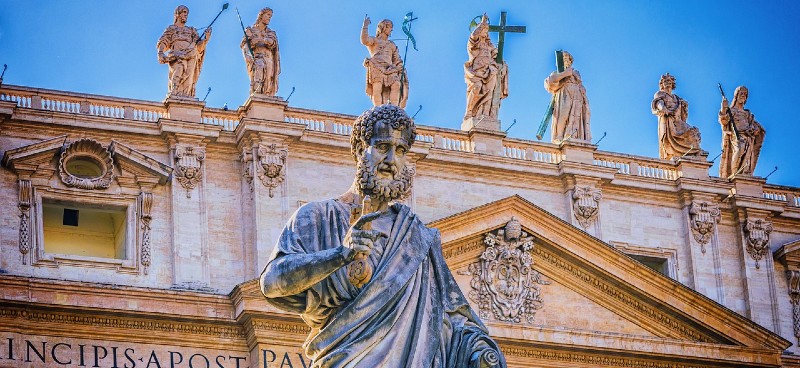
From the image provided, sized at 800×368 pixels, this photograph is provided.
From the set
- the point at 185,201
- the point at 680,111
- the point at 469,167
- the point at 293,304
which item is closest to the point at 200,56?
the point at 185,201

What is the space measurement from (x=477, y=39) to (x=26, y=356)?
9.10 m

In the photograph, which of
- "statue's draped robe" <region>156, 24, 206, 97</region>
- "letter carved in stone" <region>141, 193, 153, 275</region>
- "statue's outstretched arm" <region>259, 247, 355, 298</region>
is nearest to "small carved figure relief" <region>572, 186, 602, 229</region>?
"statue's draped robe" <region>156, 24, 206, 97</region>

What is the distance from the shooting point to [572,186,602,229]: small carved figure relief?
3628cm

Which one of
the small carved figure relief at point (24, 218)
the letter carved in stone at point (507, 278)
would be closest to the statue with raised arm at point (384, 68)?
the letter carved in stone at point (507, 278)

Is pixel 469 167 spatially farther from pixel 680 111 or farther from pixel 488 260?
pixel 680 111

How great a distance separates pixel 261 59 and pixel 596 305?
6.57 metres

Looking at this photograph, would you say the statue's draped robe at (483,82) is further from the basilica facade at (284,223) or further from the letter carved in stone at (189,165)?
the letter carved in stone at (189,165)

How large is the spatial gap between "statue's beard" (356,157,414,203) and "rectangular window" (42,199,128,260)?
23.9 meters

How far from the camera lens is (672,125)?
37.7 metres

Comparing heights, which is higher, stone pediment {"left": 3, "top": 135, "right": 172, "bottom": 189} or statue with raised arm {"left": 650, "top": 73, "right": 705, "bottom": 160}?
statue with raised arm {"left": 650, "top": 73, "right": 705, "bottom": 160}

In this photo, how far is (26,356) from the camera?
31.5m

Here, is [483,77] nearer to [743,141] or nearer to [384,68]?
[384,68]

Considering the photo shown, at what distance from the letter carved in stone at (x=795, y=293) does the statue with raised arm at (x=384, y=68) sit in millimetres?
7391

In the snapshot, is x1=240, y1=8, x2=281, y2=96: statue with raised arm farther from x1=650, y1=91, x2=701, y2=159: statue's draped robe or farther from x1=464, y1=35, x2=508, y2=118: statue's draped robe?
x1=650, y1=91, x2=701, y2=159: statue's draped robe
